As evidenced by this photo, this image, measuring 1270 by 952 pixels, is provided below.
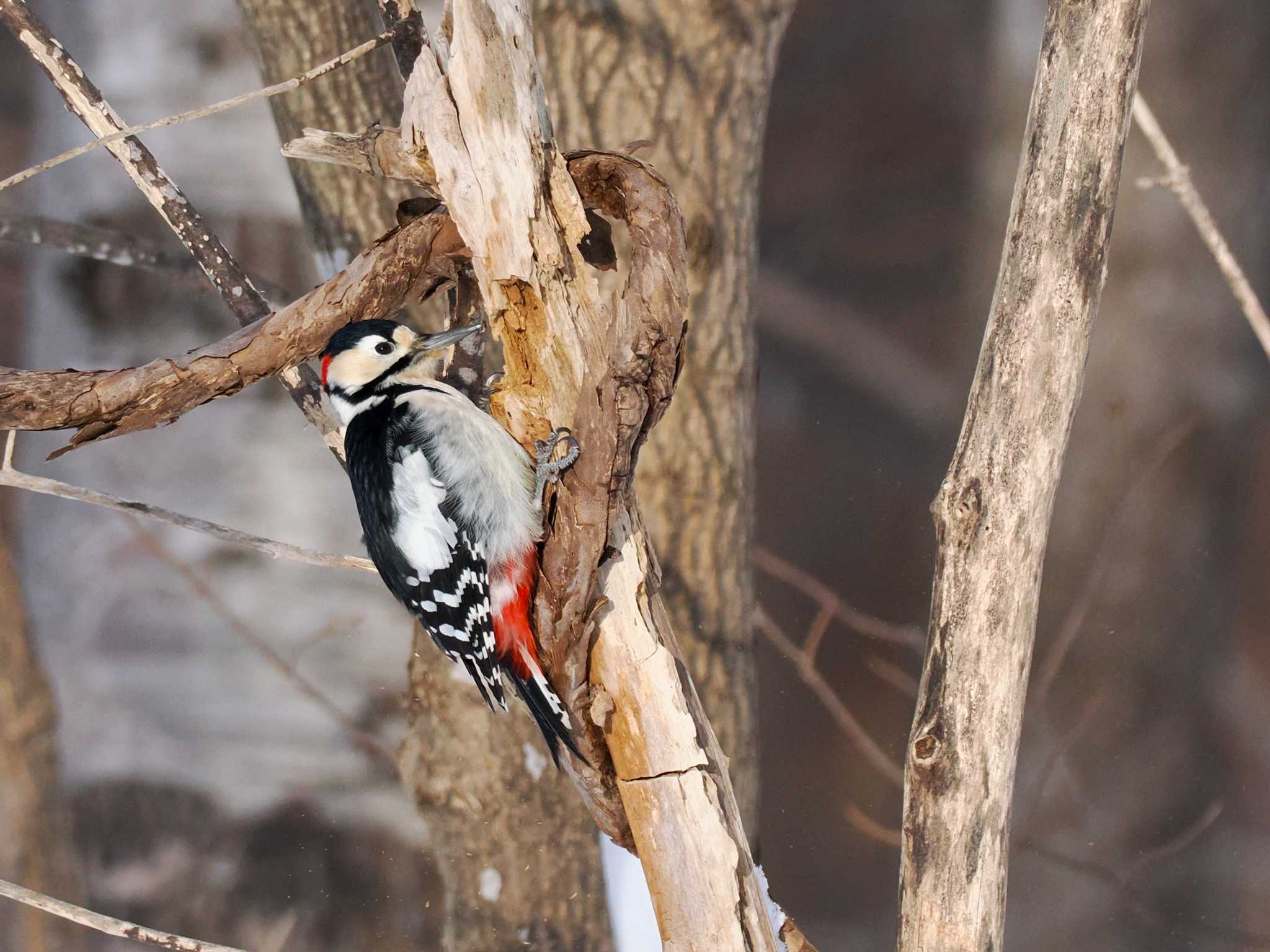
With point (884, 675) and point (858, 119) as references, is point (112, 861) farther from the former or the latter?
point (858, 119)

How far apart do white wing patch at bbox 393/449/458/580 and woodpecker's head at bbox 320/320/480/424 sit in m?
0.12

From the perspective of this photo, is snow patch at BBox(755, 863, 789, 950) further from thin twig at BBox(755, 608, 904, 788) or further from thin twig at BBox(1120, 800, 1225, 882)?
thin twig at BBox(1120, 800, 1225, 882)

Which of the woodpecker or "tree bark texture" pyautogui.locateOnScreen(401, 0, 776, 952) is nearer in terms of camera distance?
"tree bark texture" pyautogui.locateOnScreen(401, 0, 776, 952)

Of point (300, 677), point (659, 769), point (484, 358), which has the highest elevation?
point (484, 358)

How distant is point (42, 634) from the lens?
5.18 ft

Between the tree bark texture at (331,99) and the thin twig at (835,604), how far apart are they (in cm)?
81

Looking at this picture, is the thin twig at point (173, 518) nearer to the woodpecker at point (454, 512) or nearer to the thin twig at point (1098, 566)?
the woodpecker at point (454, 512)

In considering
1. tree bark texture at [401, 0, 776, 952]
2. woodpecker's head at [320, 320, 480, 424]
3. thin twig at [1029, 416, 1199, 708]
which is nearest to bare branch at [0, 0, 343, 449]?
woodpecker's head at [320, 320, 480, 424]

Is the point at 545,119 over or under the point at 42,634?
over

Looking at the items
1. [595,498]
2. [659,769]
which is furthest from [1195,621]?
[595,498]

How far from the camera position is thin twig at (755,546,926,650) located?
1.53 m

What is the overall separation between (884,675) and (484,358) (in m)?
0.83

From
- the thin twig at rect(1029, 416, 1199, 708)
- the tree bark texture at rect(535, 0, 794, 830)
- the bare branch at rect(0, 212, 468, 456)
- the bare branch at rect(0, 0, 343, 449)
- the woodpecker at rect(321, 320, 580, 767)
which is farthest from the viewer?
the thin twig at rect(1029, 416, 1199, 708)

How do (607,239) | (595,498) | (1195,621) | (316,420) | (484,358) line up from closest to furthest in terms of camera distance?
(595,498), (607,239), (316,420), (484,358), (1195,621)
